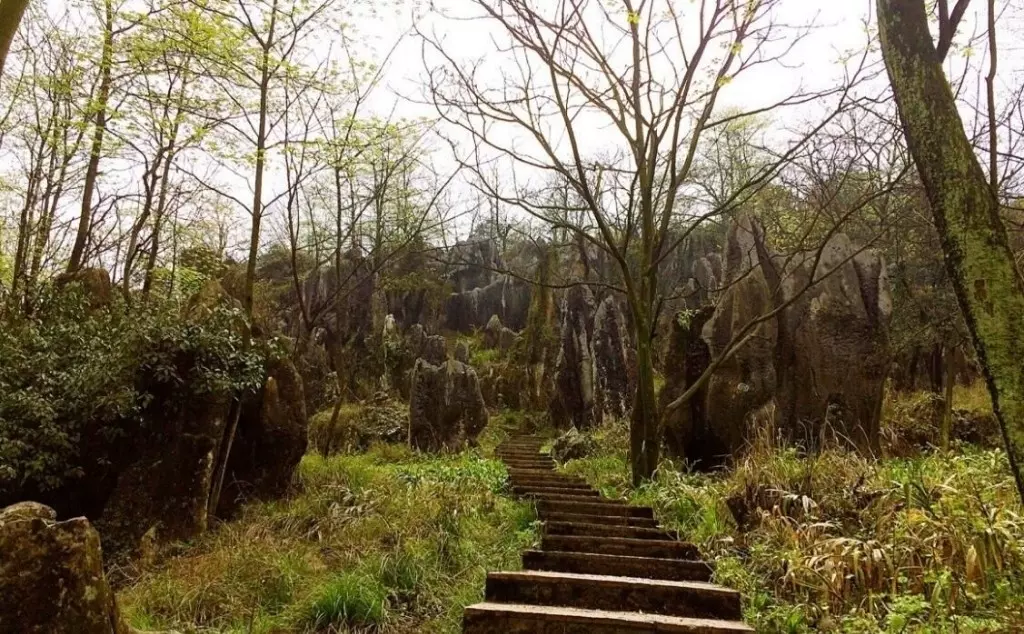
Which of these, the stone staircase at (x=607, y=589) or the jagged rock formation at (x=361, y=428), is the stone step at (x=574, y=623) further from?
the jagged rock formation at (x=361, y=428)

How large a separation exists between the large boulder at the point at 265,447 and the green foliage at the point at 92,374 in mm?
762

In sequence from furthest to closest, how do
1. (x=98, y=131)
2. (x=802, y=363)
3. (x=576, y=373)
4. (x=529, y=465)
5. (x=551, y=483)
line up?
(x=576, y=373) → (x=529, y=465) → (x=802, y=363) → (x=98, y=131) → (x=551, y=483)

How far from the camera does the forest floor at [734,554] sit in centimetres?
371

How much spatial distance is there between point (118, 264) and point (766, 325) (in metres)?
13.9

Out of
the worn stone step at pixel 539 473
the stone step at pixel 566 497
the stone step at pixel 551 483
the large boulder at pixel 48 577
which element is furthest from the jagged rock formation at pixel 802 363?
the large boulder at pixel 48 577

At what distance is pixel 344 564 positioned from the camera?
5426 mm

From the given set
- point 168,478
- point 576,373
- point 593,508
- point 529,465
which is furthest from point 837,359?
point 168,478

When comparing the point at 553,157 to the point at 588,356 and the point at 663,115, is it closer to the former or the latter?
the point at 663,115

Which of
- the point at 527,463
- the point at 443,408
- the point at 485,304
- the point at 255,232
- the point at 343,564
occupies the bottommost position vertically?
the point at 343,564

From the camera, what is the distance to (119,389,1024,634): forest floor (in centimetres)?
371

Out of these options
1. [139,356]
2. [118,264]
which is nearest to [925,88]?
[139,356]

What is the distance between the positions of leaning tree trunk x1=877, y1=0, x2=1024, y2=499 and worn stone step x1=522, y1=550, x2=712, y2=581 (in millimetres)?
2198

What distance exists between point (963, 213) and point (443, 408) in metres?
12.4

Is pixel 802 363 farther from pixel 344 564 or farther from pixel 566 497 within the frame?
pixel 344 564
